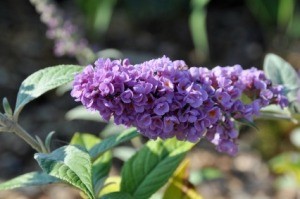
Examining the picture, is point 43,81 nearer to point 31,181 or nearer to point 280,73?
point 31,181

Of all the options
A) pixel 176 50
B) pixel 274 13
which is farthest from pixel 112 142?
pixel 274 13

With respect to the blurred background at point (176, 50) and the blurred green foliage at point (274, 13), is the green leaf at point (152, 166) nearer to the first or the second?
the blurred background at point (176, 50)

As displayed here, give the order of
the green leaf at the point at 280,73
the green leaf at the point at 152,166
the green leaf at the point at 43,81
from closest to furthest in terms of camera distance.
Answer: the green leaf at the point at 43,81, the green leaf at the point at 152,166, the green leaf at the point at 280,73

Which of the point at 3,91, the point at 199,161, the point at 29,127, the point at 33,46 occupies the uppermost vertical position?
the point at 33,46

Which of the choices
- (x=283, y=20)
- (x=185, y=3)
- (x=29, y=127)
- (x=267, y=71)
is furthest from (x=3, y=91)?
(x=267, y=71)

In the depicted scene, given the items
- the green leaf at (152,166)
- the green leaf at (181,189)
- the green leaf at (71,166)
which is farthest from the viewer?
the green leaf at (181,189)

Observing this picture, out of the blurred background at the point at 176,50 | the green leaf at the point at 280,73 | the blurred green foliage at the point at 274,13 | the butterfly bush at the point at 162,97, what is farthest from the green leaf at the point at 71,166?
the blurred green foliage at the point at 274,13

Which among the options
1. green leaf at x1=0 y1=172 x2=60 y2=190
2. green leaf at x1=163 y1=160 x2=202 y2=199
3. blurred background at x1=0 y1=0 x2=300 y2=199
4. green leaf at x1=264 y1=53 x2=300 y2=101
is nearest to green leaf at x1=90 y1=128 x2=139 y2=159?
green leaf at x1=0 y1=172 x2=60 y2=190

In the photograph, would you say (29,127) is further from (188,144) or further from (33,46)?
(188,144)
